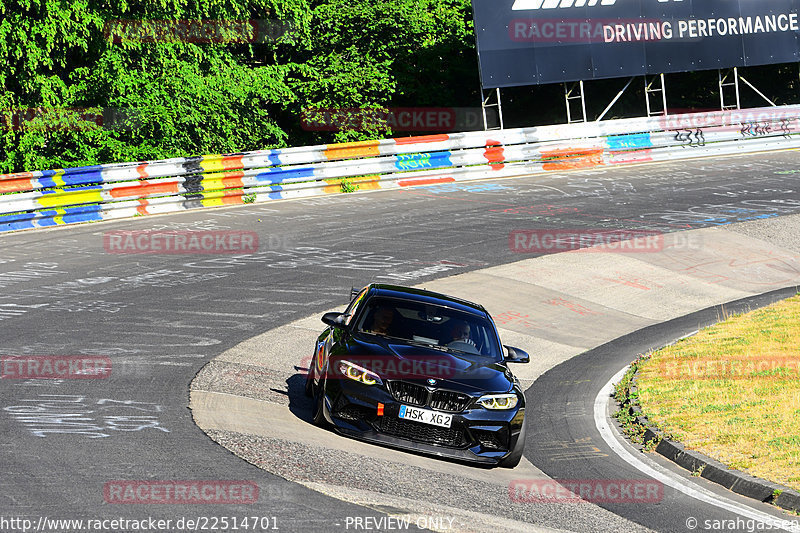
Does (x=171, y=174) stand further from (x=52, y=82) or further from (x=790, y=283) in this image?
(x=790, y=283)

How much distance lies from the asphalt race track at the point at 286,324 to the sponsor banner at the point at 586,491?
7.8 inches

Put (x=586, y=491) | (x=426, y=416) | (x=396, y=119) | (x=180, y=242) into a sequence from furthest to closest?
(x=396, y=119) → (x=180, y=242) → (x=426, y=416) → (x=586, y=491)

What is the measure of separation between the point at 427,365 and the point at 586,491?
1978 mm

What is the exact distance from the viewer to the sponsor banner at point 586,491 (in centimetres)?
844

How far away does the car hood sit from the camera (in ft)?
30.7

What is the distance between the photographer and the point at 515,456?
9.40m

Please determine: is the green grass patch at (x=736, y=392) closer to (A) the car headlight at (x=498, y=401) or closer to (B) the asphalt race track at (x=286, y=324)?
(B) the asphalt race track at (x=286, y=324)

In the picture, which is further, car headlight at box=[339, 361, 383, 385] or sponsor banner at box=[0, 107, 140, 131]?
sponsor banner at box=[0, 107, 140, 131]

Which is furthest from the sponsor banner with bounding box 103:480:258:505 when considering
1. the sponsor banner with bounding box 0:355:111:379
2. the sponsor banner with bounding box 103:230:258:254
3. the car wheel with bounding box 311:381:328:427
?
the sponsor banner with bounding box 103:230:258:254

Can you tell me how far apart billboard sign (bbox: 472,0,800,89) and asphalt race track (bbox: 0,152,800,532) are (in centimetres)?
418

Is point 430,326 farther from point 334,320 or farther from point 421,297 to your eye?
point 334,320

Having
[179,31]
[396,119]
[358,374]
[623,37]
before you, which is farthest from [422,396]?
[623,37]

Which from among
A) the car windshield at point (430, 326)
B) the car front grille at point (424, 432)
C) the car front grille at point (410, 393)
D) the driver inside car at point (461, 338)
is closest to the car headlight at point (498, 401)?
the car front grille at point (424, 432)

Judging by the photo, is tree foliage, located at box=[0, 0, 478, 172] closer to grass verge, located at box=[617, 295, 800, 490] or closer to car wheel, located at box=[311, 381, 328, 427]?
grass verge, located at box=[617, 295, 800, 490]
